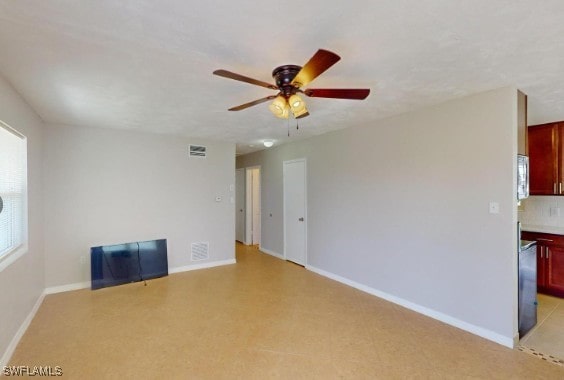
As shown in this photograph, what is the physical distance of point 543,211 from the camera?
4047mm

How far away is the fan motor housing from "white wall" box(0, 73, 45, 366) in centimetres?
223

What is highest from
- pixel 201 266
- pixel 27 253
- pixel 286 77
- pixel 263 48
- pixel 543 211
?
pixel 263 48

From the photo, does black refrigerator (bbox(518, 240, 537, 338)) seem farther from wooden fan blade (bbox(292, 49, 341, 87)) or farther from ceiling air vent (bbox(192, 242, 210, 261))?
ceiling air vent (bbox(192, 242, 210, 261))

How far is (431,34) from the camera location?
171cm

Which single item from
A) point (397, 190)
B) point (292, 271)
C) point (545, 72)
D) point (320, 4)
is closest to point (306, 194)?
point (292, 271)

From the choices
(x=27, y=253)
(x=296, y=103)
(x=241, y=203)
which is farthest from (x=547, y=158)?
(x=27, y=253)

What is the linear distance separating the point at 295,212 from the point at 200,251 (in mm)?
1864

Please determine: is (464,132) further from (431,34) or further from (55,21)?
(55,21)

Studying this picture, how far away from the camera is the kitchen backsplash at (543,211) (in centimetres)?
390

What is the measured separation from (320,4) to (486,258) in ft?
8.91

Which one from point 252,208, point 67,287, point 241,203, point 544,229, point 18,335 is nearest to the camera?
point 18,335

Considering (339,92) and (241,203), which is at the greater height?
(339,92)

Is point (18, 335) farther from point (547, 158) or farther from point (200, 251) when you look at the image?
point (547, 158)

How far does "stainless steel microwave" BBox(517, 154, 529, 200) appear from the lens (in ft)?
8.58
